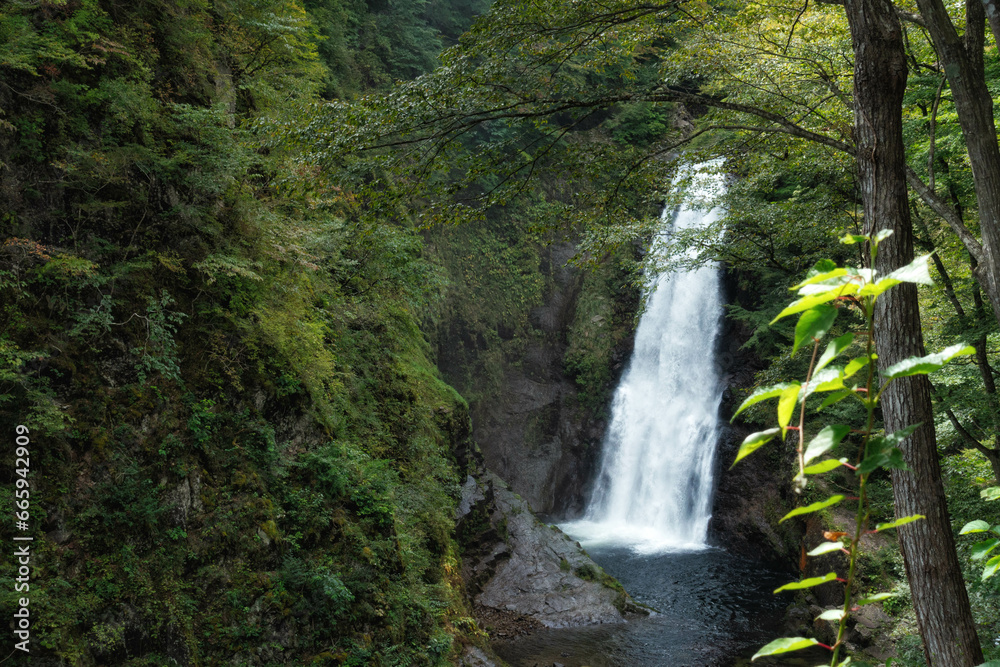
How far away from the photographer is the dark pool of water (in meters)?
8.78

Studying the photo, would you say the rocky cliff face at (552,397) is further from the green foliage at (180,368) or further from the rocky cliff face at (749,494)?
the green foliage at (180,368)

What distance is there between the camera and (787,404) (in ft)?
3.09

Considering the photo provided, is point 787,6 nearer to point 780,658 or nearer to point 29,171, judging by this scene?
point 29,171

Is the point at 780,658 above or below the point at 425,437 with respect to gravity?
below

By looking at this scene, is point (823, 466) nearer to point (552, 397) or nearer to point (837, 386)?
point (837, 386)

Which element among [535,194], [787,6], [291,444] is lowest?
[291,444]

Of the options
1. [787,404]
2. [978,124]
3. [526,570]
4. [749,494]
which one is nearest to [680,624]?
[526,570]

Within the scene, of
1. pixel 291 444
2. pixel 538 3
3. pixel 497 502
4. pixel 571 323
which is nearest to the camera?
pixel 538 3

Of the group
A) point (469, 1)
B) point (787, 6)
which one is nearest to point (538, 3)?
point (787, 6)

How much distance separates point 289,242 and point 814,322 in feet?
22.2

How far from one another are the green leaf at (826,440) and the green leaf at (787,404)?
0.17ft

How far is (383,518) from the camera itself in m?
6.98

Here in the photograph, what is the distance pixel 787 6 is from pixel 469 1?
18.9 metres

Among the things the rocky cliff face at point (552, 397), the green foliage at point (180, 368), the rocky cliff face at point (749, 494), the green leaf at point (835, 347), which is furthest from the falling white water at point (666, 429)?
the green leaf at point (835, 347)
